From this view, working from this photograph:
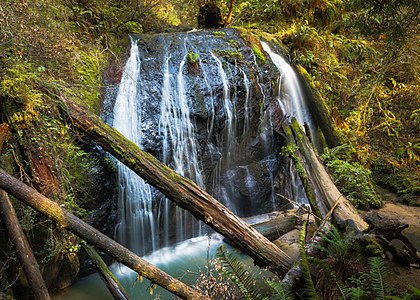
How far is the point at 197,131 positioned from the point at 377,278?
4.84 meters

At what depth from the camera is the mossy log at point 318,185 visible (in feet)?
17.2

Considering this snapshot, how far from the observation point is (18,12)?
15.0 feet

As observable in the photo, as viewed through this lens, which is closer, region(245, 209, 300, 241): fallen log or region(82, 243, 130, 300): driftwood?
region(82, 243, 130, 300): driftwood

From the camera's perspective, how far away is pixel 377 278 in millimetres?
2977

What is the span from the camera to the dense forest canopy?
4152 mm

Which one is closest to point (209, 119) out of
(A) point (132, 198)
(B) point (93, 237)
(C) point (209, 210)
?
(A) point (132, 198)

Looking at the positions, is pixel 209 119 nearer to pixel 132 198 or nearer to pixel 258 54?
pixel 132 198

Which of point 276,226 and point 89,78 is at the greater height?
point 89,78

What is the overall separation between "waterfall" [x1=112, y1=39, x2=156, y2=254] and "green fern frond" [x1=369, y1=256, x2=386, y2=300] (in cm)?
410

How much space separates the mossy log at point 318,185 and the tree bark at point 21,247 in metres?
3.82

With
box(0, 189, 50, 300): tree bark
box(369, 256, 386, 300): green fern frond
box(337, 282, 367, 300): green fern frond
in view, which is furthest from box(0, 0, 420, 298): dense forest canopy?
box(369, 256, 386, 300): green fern frond

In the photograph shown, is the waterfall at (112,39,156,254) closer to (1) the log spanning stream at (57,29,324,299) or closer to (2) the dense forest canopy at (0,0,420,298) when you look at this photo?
(1) the log spanning stream at (57,29,324,299)

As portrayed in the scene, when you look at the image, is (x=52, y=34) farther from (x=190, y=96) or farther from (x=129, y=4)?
(x=129, y=4)

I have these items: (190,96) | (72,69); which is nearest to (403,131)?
(190,96)
